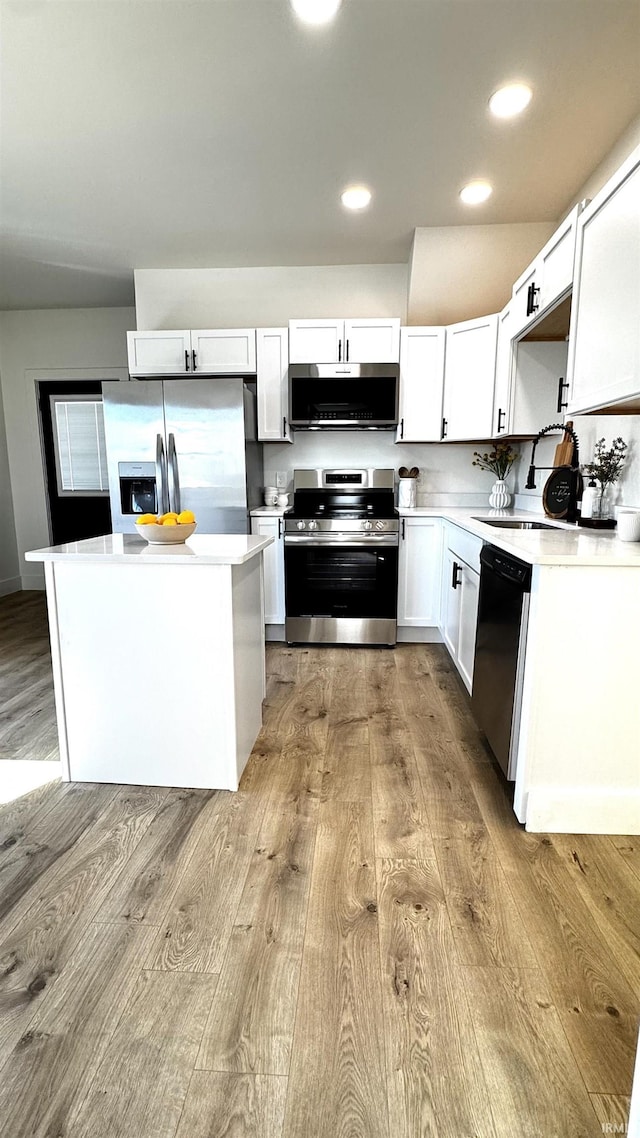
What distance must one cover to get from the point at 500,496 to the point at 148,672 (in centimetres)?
289

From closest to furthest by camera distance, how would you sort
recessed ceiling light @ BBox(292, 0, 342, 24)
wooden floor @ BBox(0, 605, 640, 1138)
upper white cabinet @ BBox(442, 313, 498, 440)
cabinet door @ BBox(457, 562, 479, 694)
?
wooden floor @ BBox(0, 605, 640, 1138)
recessed ceiling light @ BBox(292, 0, 342, 24)
cabinet door @ BBox(457, 562, 479, 694)
upper white cabinet @ BBox(442, 313, 498, 440)

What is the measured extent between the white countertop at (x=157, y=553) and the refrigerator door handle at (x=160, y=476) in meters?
1.44

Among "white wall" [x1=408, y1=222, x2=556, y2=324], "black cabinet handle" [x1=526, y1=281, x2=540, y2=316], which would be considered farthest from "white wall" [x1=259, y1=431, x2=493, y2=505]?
"black cabinet handle" [x1=526, y1=281, x2=540, y2=316]

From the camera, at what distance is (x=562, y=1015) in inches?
44.6

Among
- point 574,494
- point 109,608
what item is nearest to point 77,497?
point 109,608

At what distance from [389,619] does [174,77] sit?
2.97 metres

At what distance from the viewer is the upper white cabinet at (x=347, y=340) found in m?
3.61

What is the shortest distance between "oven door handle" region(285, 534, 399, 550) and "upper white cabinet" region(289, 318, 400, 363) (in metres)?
1.28

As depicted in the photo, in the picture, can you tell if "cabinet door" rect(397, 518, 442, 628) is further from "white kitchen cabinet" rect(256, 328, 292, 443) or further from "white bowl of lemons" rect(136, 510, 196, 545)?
"white bowl of lemons" rect(136, 510, 196, 545)

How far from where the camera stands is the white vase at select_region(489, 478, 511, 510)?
150 inches

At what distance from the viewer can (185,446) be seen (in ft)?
11.5

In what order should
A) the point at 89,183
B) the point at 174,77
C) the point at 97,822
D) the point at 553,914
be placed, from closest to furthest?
the point at 553,914
the point at 97,822
the point at 174,77
the point at 89,183

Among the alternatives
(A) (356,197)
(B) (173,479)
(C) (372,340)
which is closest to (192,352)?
(B) (173,479)

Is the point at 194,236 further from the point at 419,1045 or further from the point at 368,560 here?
the point at 419,1045
